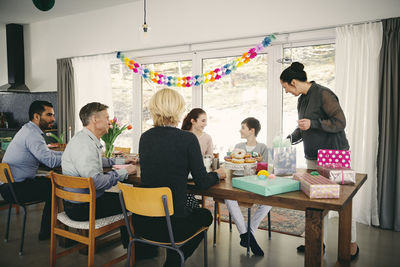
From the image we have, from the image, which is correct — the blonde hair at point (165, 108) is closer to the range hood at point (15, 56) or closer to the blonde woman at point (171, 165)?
the blonde woman at point (171, 165)

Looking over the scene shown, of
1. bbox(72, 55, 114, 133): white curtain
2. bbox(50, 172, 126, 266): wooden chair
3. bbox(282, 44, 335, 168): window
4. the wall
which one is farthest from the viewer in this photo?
the wall

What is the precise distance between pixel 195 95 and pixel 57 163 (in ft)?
7.94

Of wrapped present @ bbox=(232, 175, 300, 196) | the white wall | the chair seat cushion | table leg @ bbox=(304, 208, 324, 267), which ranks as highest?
the white wall

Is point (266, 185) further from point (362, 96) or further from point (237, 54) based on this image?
point (237, 54)

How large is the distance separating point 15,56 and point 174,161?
6.09 metres

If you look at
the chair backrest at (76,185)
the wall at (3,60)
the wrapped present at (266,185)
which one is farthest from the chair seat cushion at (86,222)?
the wall at (3,60)

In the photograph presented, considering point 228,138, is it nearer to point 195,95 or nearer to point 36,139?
point 195,95

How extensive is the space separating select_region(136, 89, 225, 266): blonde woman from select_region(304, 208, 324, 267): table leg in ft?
1.84

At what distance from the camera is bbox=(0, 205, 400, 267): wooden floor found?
2424 mm

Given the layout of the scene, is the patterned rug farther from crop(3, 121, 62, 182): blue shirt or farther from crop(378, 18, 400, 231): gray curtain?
crop(3, 121, 62, 182): blue shirt

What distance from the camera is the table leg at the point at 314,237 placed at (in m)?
1.50

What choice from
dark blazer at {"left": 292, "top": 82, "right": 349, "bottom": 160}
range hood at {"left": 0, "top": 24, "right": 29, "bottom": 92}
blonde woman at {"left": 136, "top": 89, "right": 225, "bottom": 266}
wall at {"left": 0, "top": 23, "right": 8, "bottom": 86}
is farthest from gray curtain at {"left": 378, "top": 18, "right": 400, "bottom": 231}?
wall at {"left": 0, "top": 23, "right": 8, "bottom": 86}

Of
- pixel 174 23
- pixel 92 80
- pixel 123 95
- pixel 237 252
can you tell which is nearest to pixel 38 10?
pixel 92 80

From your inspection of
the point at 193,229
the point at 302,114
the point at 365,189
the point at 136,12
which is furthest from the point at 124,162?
the point at 136,12
